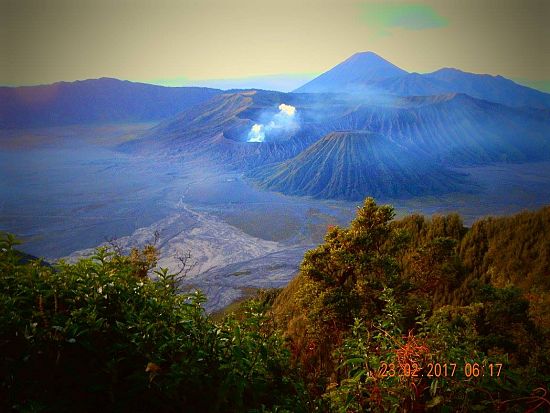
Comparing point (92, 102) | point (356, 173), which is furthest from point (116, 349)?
point (92, 102)

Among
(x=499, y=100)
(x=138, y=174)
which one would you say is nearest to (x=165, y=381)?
(x=138, y=174)
